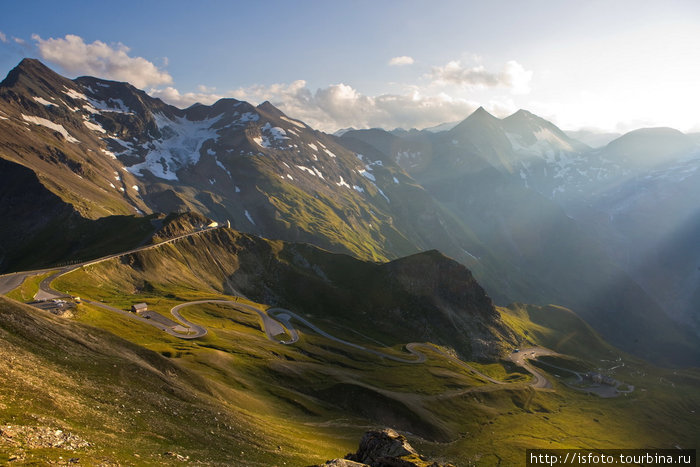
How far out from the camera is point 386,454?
120ft

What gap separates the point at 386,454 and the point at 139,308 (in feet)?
308

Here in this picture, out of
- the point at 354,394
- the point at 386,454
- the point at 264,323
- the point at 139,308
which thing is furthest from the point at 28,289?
the point at 386,454

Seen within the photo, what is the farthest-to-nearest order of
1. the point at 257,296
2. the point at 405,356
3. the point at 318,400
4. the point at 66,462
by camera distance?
the point at 257,296 → the point at 405,356 → the point at 318,400 → the point at 66,462

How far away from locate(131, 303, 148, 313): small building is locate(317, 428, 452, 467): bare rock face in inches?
3461

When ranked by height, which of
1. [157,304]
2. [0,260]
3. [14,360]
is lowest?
[0,260]

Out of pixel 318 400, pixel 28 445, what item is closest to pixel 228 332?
pixel 318 400

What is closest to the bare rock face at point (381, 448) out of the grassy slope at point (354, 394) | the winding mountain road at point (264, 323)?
the grassy slope at point (354, 394)

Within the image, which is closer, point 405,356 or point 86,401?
point 86,401

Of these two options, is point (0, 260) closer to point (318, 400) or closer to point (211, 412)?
point (318, 400)

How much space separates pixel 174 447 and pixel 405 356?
126819mm

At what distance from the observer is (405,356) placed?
512 ft

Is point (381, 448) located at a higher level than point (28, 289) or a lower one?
higher

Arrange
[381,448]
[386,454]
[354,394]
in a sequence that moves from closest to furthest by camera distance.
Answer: [386,454], [381,448], [354,394]

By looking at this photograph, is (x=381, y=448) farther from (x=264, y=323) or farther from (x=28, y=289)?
(x=264, y=323)
